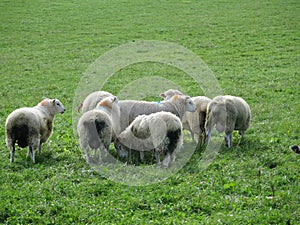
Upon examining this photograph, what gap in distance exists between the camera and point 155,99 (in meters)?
14.2

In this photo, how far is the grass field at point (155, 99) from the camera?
698cm

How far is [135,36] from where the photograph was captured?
26.8 meters

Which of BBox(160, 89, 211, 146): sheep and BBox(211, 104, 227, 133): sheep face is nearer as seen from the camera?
BBox(211, 104, 227, 133): sheep face

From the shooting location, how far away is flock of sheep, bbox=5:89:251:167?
351 inches

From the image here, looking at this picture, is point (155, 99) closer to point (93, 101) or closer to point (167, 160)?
point (93, 101)

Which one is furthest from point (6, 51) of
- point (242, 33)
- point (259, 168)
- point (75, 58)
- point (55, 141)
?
point (259, 168)

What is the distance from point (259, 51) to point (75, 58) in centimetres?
905

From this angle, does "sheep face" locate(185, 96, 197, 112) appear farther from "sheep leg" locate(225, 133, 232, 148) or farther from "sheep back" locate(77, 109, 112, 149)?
"sheep back" locate(77, 109, 112, 149)

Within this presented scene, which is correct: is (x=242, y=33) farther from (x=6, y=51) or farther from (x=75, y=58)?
(x=6, y=51)

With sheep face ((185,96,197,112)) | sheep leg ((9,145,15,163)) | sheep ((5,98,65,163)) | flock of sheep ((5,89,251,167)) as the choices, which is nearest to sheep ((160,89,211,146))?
flock of sheep ((5,89,251,167))

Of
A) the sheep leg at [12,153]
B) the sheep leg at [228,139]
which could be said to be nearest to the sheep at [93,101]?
the sheep leg at [12,153]

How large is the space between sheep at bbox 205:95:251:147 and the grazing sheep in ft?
3.29

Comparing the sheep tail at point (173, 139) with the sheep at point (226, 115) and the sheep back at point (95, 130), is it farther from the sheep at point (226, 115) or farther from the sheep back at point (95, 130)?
the sheep back at point (95, 130)

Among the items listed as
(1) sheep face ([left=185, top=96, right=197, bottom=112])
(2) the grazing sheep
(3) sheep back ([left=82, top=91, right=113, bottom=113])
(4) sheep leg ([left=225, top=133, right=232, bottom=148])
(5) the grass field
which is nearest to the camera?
(5) the grass field
